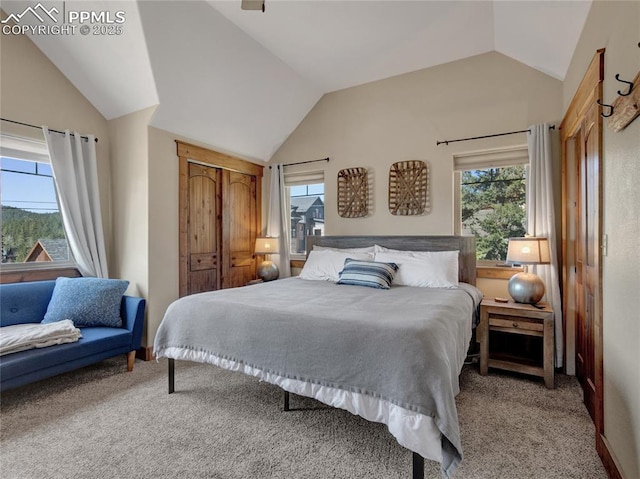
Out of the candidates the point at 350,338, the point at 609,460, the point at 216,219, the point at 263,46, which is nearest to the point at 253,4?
the point at 263,46

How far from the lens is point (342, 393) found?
5.48 ft

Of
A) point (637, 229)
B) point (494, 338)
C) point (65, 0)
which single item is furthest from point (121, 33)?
point (494, 338)

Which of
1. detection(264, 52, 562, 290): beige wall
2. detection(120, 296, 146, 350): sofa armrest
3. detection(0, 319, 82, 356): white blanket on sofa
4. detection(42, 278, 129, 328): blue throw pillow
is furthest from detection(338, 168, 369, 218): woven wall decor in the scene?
detection(0, 319, 82, 356): white blanket on sofa

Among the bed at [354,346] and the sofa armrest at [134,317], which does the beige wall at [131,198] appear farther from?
the bed at [354,346]

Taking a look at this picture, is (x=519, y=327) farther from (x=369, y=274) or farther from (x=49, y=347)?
(x=49, y=347)

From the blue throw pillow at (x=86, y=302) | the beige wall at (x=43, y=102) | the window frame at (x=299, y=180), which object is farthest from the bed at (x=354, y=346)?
the beige wall at (x=43, y=102)

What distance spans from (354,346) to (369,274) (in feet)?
4.54

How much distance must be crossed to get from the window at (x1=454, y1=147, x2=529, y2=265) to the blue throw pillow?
3.61 metres

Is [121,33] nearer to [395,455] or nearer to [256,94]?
[256,94]

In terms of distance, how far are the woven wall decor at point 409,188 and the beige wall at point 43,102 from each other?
326 centimetres

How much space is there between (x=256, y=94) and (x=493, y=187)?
115 inches

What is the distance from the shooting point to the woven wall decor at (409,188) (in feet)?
12.0

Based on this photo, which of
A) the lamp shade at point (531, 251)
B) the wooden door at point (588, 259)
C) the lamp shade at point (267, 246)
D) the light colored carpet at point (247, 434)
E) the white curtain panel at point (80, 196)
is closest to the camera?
the light colored carpet at point (247, 434)

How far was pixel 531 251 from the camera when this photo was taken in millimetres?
2740
